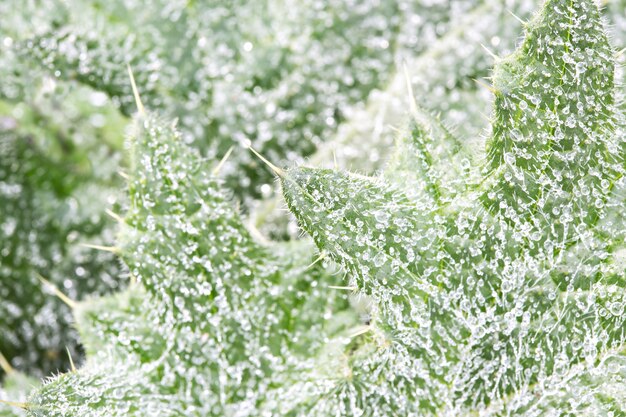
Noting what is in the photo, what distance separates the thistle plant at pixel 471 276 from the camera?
5.14 feet

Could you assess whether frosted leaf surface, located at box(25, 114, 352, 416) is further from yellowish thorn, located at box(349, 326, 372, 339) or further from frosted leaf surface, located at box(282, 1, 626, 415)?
frosted leaf surface, located at box(282, 1, 626, 415)

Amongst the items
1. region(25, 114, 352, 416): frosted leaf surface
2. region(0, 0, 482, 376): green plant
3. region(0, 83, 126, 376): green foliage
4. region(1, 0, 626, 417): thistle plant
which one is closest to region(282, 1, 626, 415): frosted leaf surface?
region(1, 0, 626, 417): thistle plant

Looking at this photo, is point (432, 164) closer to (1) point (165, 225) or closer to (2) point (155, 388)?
(1) point (165, 225)

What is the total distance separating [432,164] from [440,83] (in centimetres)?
82

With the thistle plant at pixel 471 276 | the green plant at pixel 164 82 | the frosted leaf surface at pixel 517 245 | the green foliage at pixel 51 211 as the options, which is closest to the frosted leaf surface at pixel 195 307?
the thistle plant at pixel 471 276

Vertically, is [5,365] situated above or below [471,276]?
below

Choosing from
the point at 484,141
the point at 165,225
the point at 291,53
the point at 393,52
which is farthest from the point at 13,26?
the point at 484,141

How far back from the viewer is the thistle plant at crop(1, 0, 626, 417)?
1.57 meters

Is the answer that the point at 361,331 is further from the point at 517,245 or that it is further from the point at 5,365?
the point at 5,365

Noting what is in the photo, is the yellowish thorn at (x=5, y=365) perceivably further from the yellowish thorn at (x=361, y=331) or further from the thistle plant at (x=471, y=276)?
the yellowish thorn at (x=361, y=331)

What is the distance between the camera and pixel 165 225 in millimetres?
1854

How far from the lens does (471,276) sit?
1.61 m

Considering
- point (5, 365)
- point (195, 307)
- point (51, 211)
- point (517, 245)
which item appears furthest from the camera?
point (51, 211)

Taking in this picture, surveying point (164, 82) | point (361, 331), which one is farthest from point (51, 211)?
point (361, 331)
